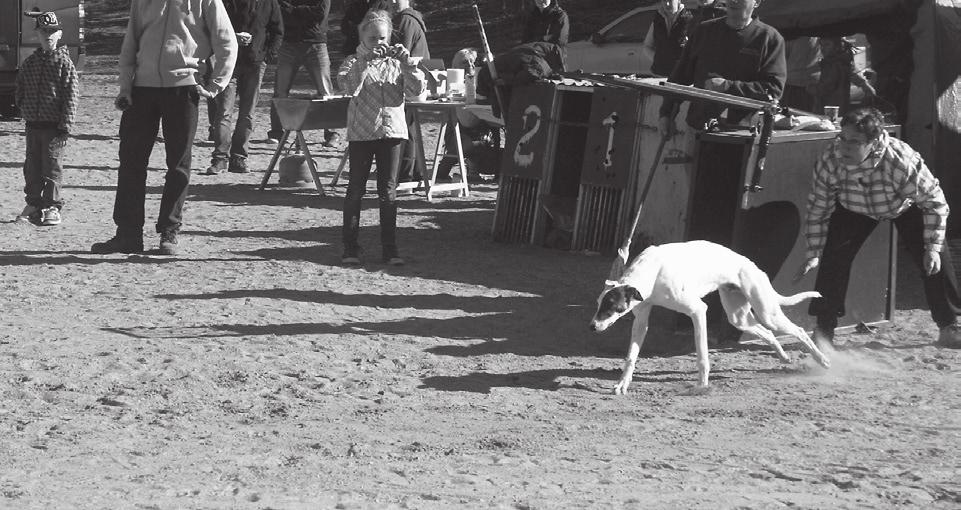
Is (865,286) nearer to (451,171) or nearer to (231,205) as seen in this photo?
(231,205)

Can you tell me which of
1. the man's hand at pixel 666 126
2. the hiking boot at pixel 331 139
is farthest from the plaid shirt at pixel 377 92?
the hiking boot at pixel 331 139

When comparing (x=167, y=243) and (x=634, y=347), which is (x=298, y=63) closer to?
(x=167, y=243)

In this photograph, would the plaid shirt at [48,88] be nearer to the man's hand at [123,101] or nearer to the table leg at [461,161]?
the man's hand at [123,101]

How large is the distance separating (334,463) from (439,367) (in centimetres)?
194

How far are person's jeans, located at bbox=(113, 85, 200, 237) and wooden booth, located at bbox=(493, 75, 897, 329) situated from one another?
8.97 ft

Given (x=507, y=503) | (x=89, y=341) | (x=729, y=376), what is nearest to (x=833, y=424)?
(x=729, y=376)

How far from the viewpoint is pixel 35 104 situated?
11.5 metres

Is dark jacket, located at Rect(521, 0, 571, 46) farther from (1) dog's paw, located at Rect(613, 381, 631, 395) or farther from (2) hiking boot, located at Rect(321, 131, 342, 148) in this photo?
(1) dog's paw, located at Rect(613, 381, 631, 395)

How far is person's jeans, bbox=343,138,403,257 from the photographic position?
33.7 ft

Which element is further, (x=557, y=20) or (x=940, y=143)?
(x=557, y=20)

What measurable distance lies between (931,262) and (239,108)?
348 inches

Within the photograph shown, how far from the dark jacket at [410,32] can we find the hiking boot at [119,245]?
155 inches

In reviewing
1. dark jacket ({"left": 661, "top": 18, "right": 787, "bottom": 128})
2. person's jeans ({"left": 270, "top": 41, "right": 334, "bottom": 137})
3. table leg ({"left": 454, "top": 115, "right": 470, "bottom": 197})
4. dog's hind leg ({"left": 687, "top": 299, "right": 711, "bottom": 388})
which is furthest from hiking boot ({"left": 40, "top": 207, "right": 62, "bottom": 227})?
dog's hind leg ({"left": 687, "top": 299, "right": 711, "bottom": 388})

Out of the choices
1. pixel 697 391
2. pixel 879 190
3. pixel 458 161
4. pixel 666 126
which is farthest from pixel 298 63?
pixel 697 391
